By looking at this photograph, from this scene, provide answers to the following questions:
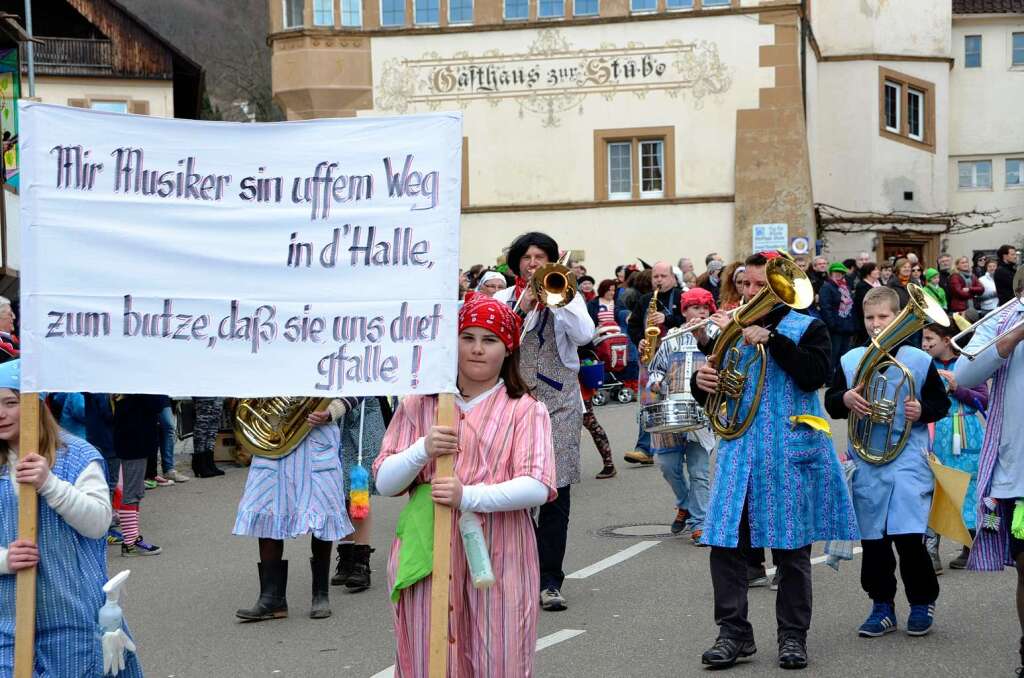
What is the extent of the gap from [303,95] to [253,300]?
95.9ft

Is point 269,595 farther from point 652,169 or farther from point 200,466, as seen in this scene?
point 652,169

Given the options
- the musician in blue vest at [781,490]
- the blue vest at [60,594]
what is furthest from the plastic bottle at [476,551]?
the musician in blue vest at [781,490]

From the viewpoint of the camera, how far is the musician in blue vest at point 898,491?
745 centimetres

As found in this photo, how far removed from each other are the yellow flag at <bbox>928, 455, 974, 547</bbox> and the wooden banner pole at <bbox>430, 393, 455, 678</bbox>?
3.40 metres

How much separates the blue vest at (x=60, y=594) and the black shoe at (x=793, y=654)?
3253 millimetres

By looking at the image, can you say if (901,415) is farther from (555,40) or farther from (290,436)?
(555,40)

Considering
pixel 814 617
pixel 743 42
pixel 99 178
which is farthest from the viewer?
pixel 743 42

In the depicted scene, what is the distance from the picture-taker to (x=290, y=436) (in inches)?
328

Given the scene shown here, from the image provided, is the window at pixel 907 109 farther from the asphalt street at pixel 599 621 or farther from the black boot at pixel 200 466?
the asphalt street at pixel 599 621

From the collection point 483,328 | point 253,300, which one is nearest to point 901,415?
point 483,328

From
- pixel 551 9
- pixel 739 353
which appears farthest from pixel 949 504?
pixel 551 9

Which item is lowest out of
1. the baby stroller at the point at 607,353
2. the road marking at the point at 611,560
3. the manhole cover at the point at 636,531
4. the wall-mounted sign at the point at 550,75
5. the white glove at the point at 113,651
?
the road marking at the point at 611,560

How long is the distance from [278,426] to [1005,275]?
62.8ft

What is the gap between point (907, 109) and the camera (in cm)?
4112
